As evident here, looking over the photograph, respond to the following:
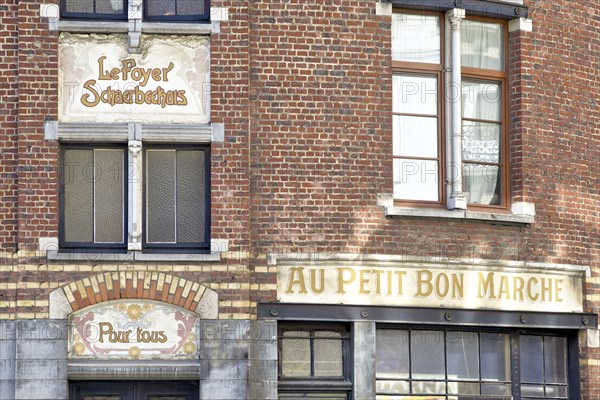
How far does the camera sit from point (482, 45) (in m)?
21.7

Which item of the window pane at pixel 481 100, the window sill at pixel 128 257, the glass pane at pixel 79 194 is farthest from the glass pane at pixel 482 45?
the glass pane at pixel 79 194

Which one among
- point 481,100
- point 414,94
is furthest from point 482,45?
point 414,94

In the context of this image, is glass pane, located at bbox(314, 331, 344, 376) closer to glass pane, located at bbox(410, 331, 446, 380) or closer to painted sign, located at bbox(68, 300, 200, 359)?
glass pane, located at bbox(410, 331, 446, 380)

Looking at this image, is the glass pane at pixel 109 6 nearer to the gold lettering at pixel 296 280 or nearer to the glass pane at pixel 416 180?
the gold lettering at pixel 296 280

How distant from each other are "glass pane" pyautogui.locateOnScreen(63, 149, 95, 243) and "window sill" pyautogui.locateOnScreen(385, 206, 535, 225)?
372 cm

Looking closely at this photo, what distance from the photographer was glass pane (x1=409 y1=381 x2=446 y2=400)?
20469mm

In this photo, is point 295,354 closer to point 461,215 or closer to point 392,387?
point 392,387

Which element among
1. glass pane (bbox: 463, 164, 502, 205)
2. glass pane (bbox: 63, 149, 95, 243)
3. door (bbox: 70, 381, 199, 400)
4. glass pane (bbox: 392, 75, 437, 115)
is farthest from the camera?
glass pane (bbox: 463, 164, 502, 205)

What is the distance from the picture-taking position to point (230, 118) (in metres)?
20.0

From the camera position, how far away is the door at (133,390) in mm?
19547

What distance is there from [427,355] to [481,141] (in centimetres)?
301

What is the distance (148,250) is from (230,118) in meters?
1.91

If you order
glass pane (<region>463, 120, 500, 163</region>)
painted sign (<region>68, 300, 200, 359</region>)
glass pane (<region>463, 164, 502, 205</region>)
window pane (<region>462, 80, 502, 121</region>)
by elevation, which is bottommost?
painted sign (<region>68, 300, 200, 359</region>)

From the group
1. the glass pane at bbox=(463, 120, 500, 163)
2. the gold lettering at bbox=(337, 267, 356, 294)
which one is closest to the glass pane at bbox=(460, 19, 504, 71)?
the glass pane at bbox=(463, 120, 500, 163)
